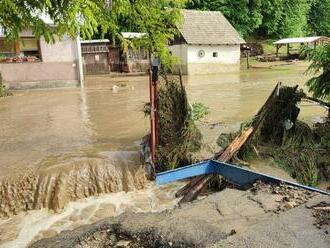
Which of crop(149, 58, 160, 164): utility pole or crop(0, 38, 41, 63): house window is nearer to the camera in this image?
crop(149, 58, 160, 164): utility pole

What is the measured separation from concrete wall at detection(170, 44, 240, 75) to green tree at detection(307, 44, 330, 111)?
68.8 feet

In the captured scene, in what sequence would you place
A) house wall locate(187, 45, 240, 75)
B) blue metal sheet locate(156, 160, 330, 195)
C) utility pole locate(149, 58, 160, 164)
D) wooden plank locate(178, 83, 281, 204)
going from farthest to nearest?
1. house wall locate(187, 45, 240, 75)
2. utility pole locate(149, 58, 160, 164)
3. wooden plank locate(178, 83, 281, 204)
4. blue metal sheet locate(156, 160, 330, 195)

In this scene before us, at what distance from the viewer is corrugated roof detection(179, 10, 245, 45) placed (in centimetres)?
3098

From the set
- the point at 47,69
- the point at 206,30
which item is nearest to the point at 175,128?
the point at 47,69

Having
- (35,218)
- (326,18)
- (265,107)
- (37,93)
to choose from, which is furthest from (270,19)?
(35,218)

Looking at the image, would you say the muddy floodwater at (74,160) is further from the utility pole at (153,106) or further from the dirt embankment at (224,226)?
the dirt embankment at (224,226)

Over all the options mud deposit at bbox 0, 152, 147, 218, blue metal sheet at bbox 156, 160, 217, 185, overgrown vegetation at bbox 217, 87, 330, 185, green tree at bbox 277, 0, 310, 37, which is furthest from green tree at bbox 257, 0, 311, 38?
blue metal sheet at bbox 156, 160, 217, 185

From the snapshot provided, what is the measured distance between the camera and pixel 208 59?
3142cm

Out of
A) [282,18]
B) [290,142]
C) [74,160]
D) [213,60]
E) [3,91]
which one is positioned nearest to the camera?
[290,142]

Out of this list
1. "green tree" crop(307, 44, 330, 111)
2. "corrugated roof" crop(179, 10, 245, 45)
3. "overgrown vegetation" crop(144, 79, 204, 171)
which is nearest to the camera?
"overgrown vegetation" crop(144, 79, 204, 171)

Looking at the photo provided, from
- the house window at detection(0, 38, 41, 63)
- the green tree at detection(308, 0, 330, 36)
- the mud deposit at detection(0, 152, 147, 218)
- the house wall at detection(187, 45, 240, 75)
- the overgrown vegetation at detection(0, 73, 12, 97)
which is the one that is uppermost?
the green tree at detection(308, 0, 330, 36)

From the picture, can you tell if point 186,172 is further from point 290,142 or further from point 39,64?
point 39,64

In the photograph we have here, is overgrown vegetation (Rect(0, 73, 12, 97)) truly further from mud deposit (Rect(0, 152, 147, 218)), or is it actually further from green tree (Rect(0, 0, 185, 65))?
green tree (Rect(0, 0, 185, 65))

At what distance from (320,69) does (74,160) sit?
6025 millimetres
